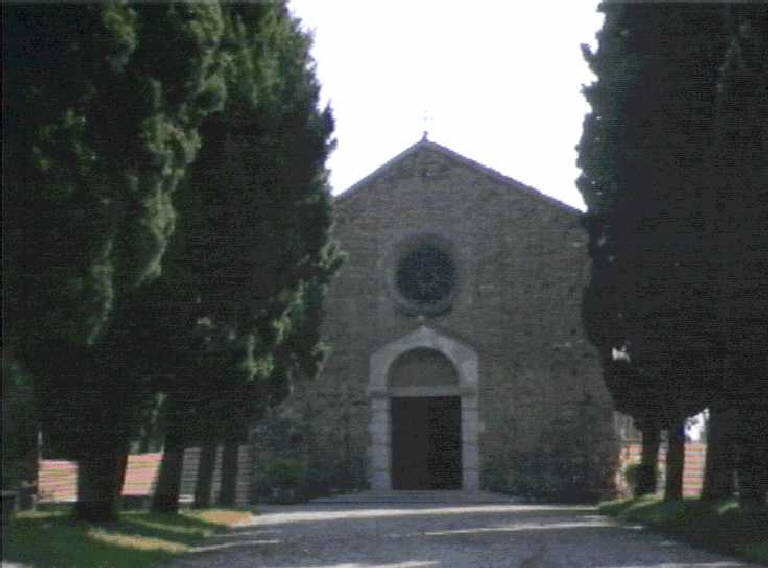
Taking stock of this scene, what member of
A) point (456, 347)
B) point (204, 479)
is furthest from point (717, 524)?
point (456, 347)

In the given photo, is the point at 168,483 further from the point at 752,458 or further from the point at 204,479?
the point at 752,458

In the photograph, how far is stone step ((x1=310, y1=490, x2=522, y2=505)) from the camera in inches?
1134

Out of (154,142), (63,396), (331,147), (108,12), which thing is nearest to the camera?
(108,12)

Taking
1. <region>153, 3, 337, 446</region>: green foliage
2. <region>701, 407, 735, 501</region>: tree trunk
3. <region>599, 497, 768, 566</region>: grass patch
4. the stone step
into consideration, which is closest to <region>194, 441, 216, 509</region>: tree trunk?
<region>153, 3, 337, 446</region>: green foliage

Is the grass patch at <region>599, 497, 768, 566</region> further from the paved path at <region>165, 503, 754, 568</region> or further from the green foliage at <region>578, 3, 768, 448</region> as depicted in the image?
the green foliage at <region>578, 3, 768, 448</region>

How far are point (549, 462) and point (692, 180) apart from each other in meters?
13.7

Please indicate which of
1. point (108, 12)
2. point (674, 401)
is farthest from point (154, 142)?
point (674, 401)

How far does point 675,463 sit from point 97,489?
1090 cm

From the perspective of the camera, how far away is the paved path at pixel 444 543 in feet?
43.6

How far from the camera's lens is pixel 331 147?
741 inches

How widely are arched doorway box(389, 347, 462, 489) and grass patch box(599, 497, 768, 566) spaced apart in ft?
33.1

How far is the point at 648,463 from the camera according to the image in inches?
1017

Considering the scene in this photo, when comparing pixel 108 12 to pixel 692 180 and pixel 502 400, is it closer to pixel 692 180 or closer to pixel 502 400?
pixel 692 180

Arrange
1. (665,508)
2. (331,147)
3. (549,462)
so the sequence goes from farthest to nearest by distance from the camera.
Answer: (549,462), (665,508), (331,147)
